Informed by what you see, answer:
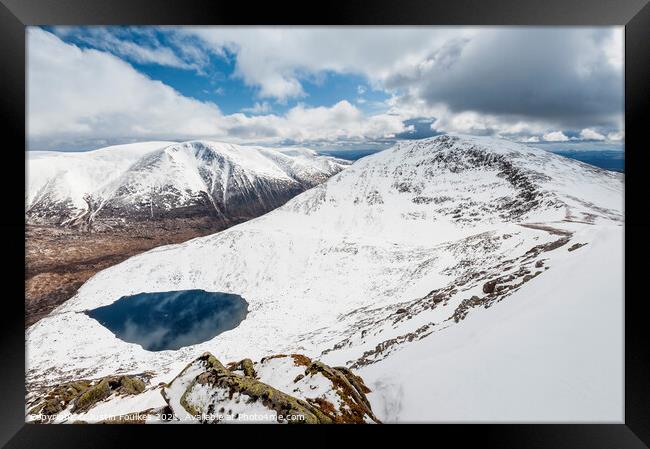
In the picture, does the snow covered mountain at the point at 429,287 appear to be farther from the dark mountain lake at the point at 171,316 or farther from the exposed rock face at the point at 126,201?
the exposed rock face at the point at 126,201

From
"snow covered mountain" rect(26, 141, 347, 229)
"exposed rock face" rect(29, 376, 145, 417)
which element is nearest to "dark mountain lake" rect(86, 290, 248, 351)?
"exposed rock face" rect(29, 376, 145, 417)

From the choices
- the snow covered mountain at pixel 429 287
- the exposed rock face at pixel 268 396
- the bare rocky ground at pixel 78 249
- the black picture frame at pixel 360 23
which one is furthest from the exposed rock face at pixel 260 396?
the bare rocky ground at pixel 78 249

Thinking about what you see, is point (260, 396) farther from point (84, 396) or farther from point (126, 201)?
point (126, 201)

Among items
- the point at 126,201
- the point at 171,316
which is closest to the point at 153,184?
the point at 126,201

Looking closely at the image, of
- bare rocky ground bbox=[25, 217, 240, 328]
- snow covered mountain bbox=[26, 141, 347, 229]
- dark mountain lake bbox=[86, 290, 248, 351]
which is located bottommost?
dark mountain lake bbox=[86, 290, 248, 351]

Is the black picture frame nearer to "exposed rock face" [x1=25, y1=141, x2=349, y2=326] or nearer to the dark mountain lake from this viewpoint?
the dark mountain lake

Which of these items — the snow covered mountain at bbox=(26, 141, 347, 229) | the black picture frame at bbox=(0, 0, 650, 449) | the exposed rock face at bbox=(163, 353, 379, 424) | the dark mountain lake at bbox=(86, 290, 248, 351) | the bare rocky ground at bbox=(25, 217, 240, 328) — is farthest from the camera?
the snow covered mountain at bbox=(26, 141, 347, 229)

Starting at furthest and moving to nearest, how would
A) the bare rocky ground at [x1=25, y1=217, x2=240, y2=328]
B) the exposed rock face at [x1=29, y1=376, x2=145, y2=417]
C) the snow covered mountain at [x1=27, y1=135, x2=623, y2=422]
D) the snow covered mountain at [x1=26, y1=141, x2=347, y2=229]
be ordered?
the snow covered mountain at [x1=26, y1=141, x2=347, y2=229], the bare rocky ground at [x1=25, y1=217, x2=240, y2=328], the exposed rock face at [x1=29, y1=376, x2=145, y2=417], the snow covered mountain at [x1=27, y1=135, x2=623, y2=422]
